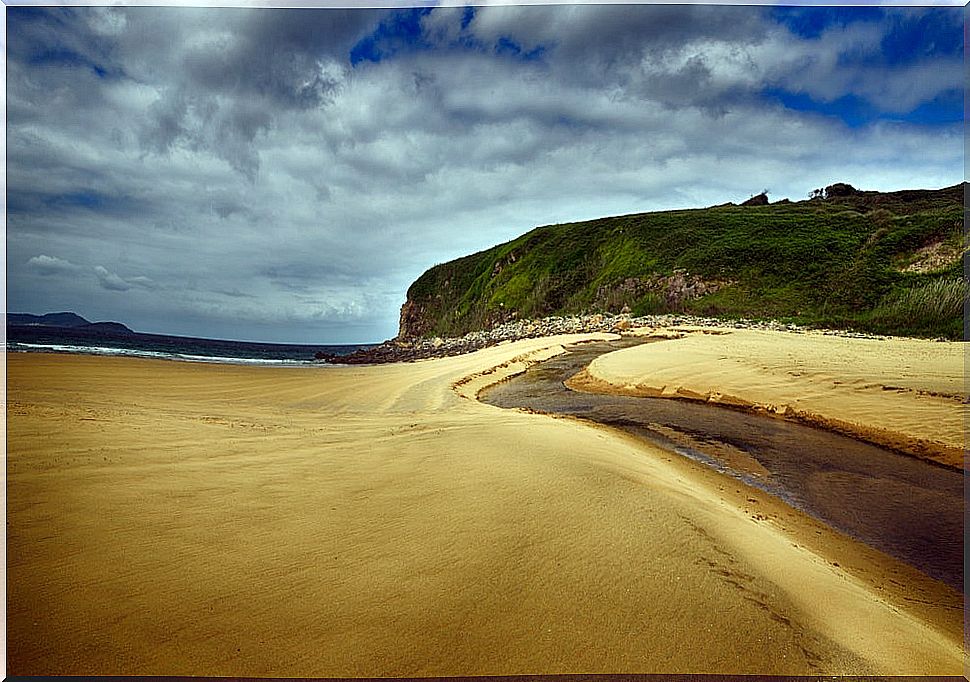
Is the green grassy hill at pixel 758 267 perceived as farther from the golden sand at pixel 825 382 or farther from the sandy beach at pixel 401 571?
the sandy beach at pixel 401 571

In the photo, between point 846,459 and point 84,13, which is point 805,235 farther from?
point 84,13

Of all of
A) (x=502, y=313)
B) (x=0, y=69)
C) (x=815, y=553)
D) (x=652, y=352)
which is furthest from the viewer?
(x=502, y=313)

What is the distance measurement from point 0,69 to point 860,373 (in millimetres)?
10278

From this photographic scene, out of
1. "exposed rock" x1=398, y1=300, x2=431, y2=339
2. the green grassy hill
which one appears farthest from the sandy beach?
"exposed rock" x1=398, y1=300, x2=431, y2=339

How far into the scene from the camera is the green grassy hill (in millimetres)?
23219

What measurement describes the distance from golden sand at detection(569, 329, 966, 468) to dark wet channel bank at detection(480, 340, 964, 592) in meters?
0.33

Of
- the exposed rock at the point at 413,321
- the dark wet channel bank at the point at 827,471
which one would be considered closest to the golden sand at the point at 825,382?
the dark wet channel bank at the point at 827,471

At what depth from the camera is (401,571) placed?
187 centimetres

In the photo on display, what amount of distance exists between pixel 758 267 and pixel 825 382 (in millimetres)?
26837

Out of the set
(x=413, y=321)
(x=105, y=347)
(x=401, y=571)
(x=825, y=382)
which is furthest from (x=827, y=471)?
(x=413, y=321)

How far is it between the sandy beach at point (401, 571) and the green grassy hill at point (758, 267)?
40.9 ft

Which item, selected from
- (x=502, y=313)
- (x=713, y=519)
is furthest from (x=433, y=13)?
(x=502, y=313)

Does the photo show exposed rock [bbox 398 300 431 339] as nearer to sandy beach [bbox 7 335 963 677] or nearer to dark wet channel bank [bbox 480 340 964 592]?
dark wet channel bank [bbox 480 340 964 592]

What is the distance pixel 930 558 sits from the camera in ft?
11.6
